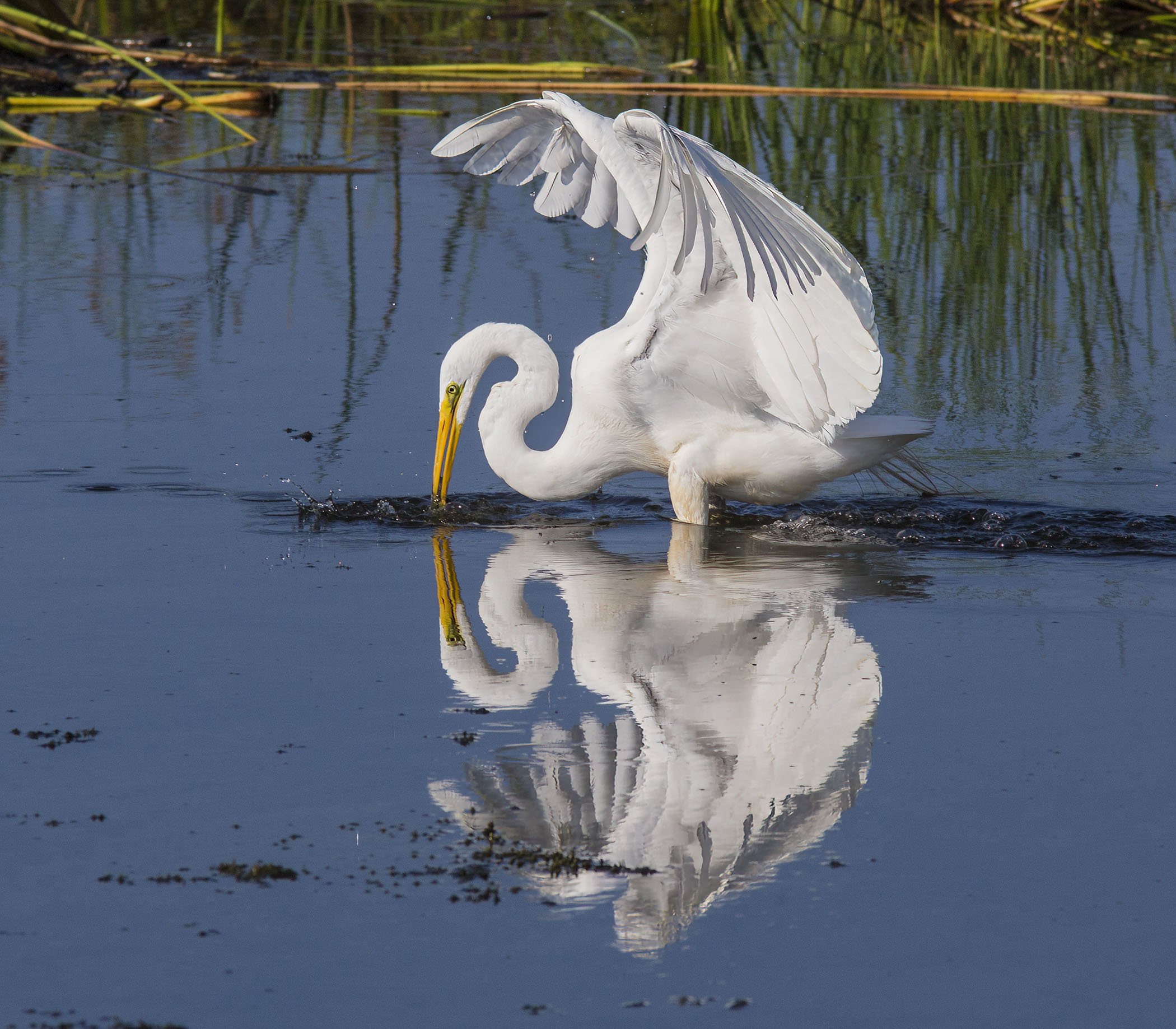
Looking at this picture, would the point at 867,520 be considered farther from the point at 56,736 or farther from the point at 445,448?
the point at 56,736

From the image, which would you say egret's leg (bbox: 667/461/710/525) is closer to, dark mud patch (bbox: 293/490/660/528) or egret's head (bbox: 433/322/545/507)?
dark mud patch (bbox: 293/490/660/528)

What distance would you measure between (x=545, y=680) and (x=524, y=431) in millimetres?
2197

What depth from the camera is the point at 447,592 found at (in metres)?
5.03

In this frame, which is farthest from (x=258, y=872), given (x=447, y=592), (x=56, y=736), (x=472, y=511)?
(x=472, y=511)

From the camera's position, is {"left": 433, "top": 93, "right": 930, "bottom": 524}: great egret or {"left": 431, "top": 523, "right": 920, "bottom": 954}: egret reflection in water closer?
{"left": 431, "top": 523, "right": 920, "bottom": 954}: egret reflection in water

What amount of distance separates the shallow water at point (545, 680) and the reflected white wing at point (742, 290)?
53 centimetres

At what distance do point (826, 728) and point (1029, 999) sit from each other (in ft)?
3.85

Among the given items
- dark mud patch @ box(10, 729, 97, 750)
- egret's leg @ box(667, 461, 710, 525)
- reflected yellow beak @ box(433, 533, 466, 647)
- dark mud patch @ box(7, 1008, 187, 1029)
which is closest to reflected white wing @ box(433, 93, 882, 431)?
egret's leg @ box(667, 461, 710, 525)

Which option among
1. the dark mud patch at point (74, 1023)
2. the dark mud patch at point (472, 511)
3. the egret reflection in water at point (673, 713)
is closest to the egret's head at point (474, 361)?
the dark mud patch at point (472, 511)

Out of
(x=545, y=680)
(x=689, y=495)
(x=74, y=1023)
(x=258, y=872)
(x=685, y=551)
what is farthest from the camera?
(x=689, y=495)

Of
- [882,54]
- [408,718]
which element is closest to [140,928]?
[408,718]

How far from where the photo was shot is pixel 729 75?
43.2ft

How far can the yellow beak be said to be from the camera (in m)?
6.00

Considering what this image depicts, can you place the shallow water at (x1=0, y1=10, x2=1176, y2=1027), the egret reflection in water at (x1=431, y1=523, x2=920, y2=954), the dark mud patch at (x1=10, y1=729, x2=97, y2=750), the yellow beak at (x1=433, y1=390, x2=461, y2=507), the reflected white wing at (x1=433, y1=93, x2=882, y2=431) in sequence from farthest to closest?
the yellow beak at (x1=433, y1=390, x2=461, y2=507) → the reflected white wing at (x1=433, y1=93, x2=882, y2=431) → the dark mud patch at (x1=10, y1=729, x2=97, y2=750) → the egret reflection in water at (x1=431, y1=523, x2=920, y2=954) → the shallow water at (x1=0, y1=10, x2=1176, y2=1027)
